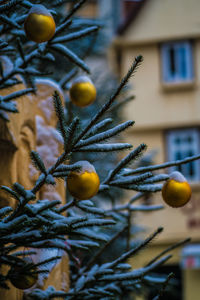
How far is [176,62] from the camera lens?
1107cm

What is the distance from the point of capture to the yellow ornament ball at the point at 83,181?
1.50m

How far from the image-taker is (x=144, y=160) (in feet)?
14.8

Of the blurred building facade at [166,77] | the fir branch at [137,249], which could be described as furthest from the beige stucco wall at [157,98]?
the fir branch at [137,249]

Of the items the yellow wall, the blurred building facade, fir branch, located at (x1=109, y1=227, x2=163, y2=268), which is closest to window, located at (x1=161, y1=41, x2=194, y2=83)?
the blurred building facade

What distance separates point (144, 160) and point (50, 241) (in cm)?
281

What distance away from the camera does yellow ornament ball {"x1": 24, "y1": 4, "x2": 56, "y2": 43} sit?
5.20 feet

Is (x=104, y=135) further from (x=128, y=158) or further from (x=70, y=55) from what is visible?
(x=70, y=55)

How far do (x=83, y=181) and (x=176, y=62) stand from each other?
392 inches

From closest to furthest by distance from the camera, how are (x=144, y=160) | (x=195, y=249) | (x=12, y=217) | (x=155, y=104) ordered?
(x=12, y=217) < (x=144, y=160) < (x=195, y=249) < (x=155, y=104)

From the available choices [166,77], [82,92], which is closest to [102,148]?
[82,92]

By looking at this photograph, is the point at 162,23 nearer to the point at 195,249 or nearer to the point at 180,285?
the point at 195,249

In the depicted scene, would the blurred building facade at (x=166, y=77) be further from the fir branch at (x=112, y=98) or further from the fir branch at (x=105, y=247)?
the fir branch at (x=112, y=98)

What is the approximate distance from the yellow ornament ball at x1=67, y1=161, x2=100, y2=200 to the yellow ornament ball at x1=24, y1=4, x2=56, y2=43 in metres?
0.45

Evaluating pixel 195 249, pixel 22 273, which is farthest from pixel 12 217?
pixel 195 249
